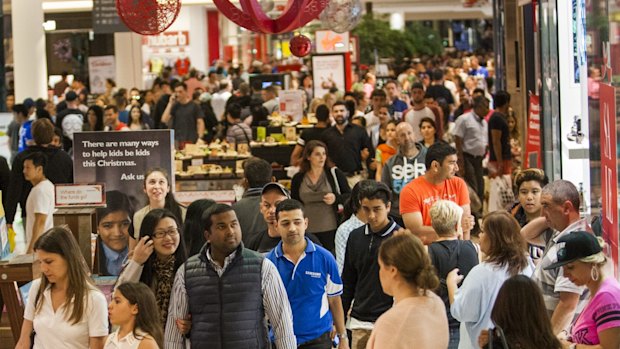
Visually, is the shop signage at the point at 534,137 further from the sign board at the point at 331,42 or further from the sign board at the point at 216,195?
the sign board at the point at 331,42

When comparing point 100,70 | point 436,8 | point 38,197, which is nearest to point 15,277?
point 38,197

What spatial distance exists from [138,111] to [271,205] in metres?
9.63

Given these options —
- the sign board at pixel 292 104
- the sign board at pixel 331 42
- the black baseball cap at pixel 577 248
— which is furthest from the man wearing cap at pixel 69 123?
the black baseball cap at pixel 577 248

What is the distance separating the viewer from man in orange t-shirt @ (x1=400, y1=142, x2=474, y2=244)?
24.7ft

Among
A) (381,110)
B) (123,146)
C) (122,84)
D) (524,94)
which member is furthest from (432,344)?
(122,84)

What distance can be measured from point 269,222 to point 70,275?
172 centimetres

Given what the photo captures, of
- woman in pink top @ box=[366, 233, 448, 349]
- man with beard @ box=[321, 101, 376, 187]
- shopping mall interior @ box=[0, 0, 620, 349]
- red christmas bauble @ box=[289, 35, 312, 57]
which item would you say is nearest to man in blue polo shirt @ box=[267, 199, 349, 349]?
shopping mall interior @ box=[0, 0, 620, 349]

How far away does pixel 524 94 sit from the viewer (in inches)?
569

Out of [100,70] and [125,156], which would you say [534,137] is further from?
[100,70]

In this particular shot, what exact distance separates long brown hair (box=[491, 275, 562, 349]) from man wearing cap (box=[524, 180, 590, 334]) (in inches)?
31.9

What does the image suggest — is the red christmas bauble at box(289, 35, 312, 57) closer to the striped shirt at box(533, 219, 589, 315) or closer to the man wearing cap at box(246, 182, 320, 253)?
the man wearing cap at box(246, 182, 320, 253)

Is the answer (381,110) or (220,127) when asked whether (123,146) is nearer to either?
(381,110)

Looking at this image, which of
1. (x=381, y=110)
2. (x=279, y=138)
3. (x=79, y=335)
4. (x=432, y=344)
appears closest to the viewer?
(x=432, y=344)

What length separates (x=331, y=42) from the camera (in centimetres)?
2244
